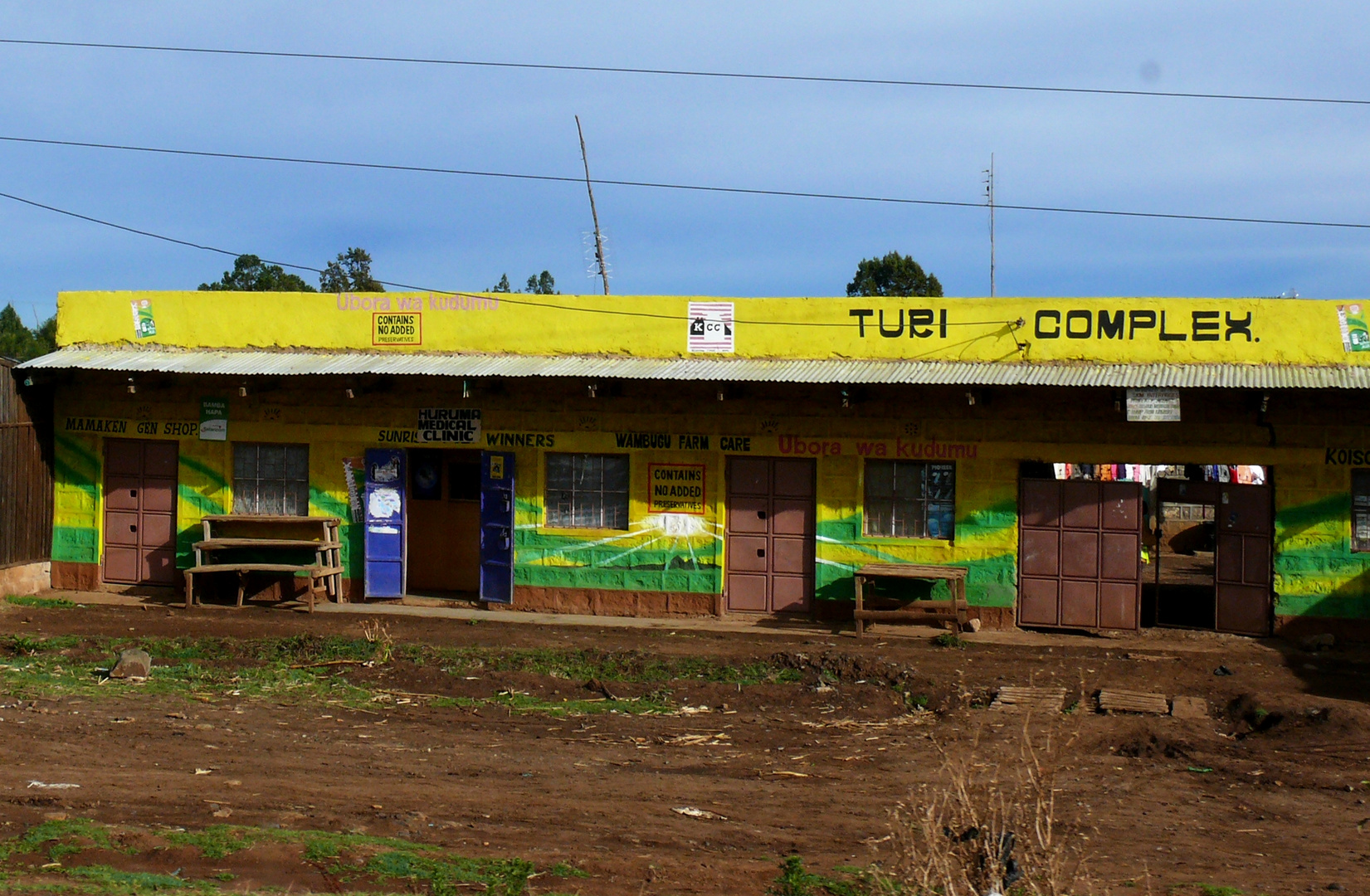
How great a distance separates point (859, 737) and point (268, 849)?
551 cm

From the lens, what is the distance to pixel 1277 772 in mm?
9352

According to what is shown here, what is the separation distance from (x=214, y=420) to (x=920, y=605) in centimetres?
1054

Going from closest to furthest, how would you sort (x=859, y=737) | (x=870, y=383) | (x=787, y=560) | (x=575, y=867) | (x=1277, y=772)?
1. (x=575, y=867)
2. (x=1277, y=772)
3. (x=859, y=737)
4. (x=870, y=383)
5. (x=787, y=560)

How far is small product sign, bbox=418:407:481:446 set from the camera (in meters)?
16.5

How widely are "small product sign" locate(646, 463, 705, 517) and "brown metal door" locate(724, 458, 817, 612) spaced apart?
43 centimetres

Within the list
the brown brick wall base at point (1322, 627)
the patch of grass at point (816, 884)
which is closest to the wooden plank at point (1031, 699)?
the brown brick wall base at point (1322, 627)

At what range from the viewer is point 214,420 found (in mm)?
17109

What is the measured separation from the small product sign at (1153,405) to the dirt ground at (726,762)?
9.37 feet

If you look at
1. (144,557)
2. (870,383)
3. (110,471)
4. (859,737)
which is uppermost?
(870,383)

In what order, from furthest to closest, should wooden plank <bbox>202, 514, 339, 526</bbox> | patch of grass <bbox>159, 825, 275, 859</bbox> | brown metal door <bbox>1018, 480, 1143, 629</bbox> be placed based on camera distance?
wooden plank <bbox>202, 514, 339, 526</bbox> → brown metal door <bbox>1018, 480, 1143, 629</bbox> → patch of grass <bbox>159, 825, 275, 859</bbox>

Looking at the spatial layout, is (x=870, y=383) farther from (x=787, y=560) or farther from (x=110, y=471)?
(x=110, y=471)

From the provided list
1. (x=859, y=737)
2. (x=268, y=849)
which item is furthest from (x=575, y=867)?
(x=859, y=737)

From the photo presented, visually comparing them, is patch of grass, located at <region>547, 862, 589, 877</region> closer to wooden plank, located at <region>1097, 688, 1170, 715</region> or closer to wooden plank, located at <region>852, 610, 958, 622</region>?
wooden plank, located at <region>1097, 688, 1170, 715</region>

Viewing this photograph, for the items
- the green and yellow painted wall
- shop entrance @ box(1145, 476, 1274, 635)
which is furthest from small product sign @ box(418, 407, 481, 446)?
shop entrance @ box(1145, 476, 1274, 635)
